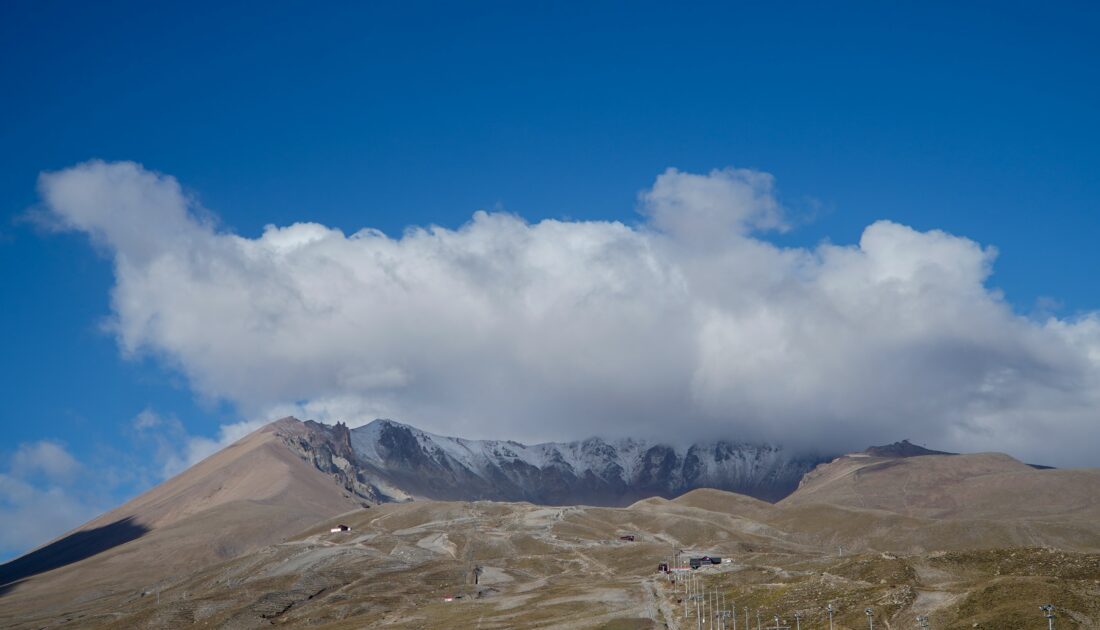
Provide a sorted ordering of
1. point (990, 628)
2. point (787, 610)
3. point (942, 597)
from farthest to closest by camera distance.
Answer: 1. point (787, 610)
2. point (942, 597)
3. point (990, 628)

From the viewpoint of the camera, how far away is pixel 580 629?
197m

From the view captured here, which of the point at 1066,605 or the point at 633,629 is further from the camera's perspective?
the point at 633,629

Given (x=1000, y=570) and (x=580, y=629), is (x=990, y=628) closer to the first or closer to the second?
(x=1000, y=570)

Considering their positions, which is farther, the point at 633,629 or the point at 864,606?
the point at 633,629

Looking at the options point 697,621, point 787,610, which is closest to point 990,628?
point 787,610

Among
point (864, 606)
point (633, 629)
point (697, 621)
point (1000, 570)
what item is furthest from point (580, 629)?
point (1000, 570)

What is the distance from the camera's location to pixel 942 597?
575 feet

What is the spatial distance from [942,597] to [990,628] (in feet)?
90.3

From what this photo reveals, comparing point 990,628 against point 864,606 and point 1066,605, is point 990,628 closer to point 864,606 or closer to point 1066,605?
point 1066,605

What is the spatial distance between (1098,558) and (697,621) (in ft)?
248

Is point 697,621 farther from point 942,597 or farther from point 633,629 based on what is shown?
point 942,597

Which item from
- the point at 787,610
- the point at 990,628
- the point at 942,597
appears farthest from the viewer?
the point at 787,610

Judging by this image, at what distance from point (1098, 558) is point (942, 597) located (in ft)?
111

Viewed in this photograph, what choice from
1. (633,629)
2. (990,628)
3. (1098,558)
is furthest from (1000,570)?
(633,629)
